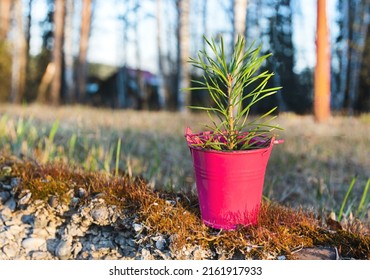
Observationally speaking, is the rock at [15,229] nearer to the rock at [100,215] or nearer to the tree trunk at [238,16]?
the rock at [100,215]

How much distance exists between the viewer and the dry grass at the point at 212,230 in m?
1.38

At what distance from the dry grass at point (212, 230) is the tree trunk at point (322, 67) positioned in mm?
3622

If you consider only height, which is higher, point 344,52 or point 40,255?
point 344,52

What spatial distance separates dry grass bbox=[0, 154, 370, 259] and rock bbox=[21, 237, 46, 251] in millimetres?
224

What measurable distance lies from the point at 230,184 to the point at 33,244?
2.85 feet

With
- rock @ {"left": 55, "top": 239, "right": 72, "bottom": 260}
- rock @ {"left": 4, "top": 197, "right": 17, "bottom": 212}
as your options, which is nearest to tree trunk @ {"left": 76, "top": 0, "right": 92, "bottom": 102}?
rock @ {"left": 4, "top": 197, "right": 17, "bottom": 212}

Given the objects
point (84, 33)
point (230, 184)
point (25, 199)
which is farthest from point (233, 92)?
point (84, 33)

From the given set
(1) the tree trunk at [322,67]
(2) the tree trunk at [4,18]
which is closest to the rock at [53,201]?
(1) the tree trunk at [322,67]

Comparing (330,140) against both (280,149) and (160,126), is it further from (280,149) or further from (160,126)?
(160,126)

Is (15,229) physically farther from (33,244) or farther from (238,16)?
(238,16)

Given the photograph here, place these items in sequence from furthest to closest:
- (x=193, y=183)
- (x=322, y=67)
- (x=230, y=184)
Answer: (x=322, y=67) < (x=193, y=183) < (x=230, y=184)

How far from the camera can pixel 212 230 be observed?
147 cm

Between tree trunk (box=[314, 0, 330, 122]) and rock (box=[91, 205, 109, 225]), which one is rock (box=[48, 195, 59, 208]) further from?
tree trunk (box=[314, 0, 330, 122])

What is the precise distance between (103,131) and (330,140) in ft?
7.89
